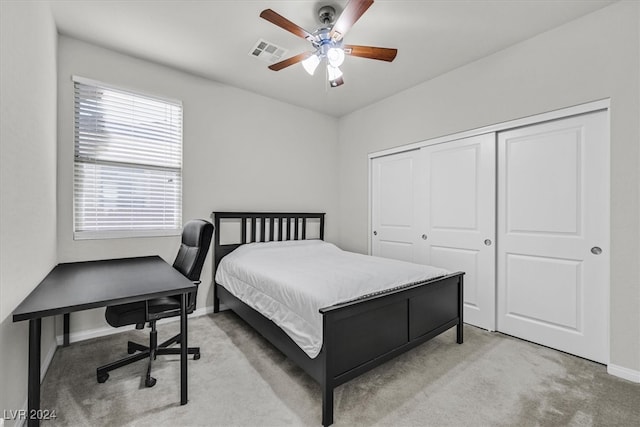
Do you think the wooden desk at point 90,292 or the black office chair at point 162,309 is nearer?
the wooden desk at point 90,292

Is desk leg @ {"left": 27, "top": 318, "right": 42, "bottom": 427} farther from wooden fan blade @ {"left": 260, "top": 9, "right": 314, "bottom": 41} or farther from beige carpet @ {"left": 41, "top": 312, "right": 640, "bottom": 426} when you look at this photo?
wooden fan blade @ {"left": 260, "top": 9, "right": 314, "bottom": 41}

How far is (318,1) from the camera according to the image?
6.89 ft

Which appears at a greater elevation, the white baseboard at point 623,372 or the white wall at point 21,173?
the white wall at point 21,173

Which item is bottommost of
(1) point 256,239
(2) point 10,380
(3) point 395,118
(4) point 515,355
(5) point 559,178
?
(4) point 515,355

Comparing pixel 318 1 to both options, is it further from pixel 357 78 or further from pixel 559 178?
pixel 559 178

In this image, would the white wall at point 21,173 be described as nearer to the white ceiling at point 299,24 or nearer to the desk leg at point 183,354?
the white ceiling at point 299,24

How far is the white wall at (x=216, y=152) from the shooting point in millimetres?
2578

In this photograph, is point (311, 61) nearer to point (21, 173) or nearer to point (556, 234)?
point (21, 173)

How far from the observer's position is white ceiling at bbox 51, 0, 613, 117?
7.16ft

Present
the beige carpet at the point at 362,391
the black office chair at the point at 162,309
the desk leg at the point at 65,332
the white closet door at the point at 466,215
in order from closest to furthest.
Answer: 1. the beige carpet at the point at 362,391
2. the black office chair at the point at 162,309
3. the desk leg at the point at 65,332
4. the white closet door at the point at 466,215

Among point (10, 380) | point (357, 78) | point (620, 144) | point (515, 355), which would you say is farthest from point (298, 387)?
point (357, 78)

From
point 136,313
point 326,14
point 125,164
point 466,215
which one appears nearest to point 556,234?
point 466,215

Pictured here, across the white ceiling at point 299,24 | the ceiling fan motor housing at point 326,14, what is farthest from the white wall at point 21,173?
the ceiling fan motor housing at point 326,14

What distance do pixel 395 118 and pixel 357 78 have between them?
77cm
